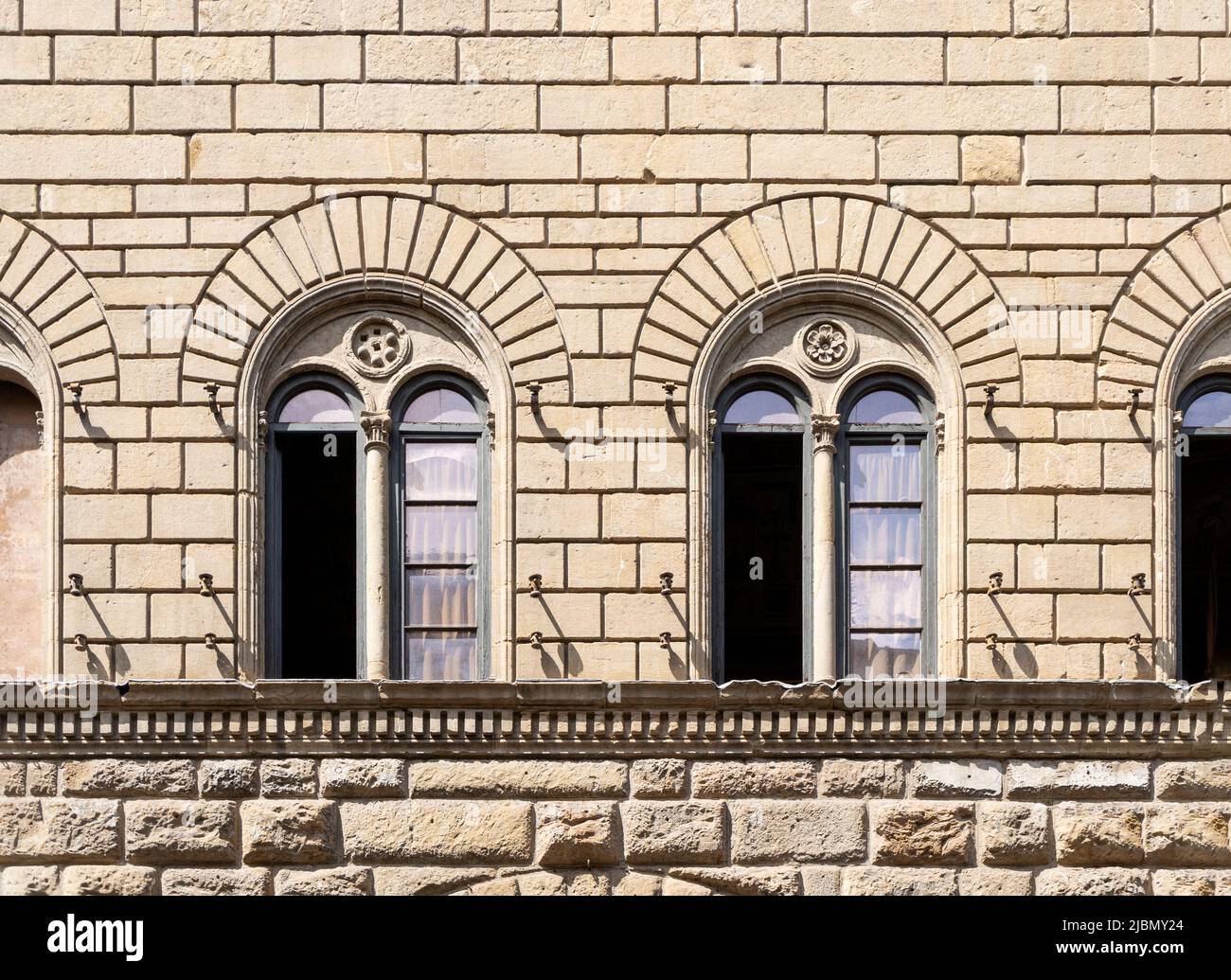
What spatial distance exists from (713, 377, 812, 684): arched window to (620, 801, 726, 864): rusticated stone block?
1201 mm

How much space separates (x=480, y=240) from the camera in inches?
720

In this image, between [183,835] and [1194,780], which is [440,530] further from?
[1194,780]

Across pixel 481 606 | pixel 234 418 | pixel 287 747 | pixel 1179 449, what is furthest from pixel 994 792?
pixel 234 418

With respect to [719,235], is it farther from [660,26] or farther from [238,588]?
[238,588]

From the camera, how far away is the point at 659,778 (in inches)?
696

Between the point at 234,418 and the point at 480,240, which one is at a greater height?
the point at 480,240

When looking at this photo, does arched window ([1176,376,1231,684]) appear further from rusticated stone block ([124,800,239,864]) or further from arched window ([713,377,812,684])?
rusticated stone block ([124,800,239,864])

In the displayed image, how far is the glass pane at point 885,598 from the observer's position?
18.3 meters

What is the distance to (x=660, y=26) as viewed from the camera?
1855cm

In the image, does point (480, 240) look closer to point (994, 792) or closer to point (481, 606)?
point (481, 606)

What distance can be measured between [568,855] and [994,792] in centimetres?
338

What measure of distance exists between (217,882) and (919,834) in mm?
5478

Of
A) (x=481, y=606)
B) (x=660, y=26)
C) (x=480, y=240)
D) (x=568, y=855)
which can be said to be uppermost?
(x=660, y=26)

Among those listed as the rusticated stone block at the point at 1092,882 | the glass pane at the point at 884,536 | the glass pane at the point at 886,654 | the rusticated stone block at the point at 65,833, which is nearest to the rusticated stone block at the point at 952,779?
the rusticated stone block at the point at 1092,882
